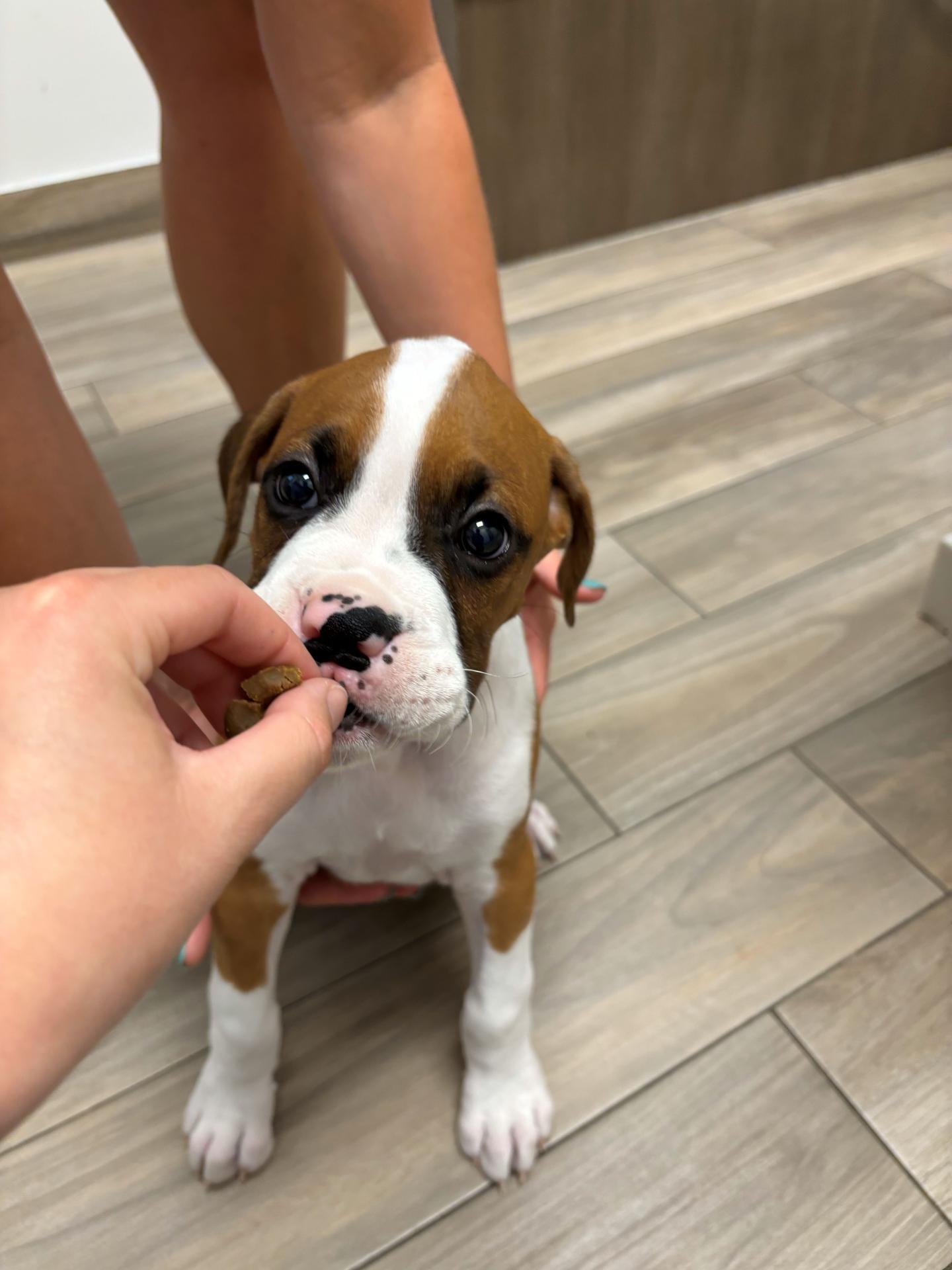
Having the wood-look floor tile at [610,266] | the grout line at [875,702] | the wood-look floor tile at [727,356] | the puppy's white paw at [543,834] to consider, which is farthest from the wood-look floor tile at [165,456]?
the grout line at [875,702]

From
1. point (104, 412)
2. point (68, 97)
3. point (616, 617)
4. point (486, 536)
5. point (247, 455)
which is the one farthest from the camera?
point (68, 97)

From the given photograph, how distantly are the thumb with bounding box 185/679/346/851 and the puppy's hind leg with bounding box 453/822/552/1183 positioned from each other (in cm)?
46

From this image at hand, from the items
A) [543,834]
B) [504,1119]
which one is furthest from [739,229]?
[504,1119]

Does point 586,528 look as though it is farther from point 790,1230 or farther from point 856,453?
point 856,453

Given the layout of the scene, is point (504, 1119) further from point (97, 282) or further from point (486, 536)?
point (97, 282)

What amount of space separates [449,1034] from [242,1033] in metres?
0.27

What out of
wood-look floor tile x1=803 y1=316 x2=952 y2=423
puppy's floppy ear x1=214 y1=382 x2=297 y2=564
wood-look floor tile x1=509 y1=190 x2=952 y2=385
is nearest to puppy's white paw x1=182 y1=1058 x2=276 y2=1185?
puppy's floppy ear x1=214 y1=382 x2=297 y2=564

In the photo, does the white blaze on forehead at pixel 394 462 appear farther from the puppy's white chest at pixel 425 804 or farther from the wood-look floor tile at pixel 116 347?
the wood-look floor tile at pixel 116 347

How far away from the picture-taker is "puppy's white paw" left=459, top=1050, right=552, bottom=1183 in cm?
103

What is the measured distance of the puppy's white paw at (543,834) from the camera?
1.33 meters

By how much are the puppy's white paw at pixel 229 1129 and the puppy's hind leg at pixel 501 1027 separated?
0.70 ft

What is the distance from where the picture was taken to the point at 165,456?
82.1 inches

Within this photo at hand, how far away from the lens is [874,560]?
182cm

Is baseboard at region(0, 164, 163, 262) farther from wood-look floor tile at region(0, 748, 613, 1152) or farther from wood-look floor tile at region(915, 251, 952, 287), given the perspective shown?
wood-look floor tile at region(0, 748, 613, 1152)
